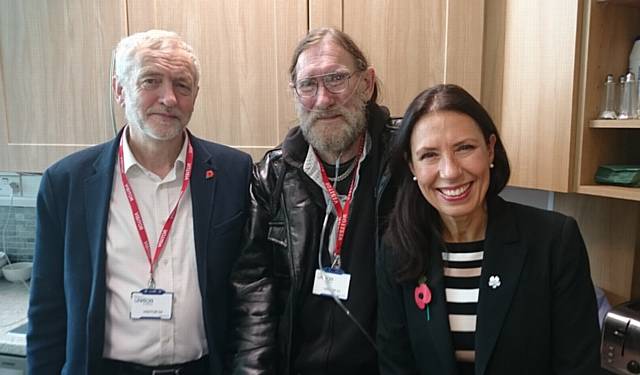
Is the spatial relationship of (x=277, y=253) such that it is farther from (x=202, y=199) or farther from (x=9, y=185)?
(x=9, y=185)

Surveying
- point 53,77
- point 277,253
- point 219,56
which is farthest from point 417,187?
point 53,77

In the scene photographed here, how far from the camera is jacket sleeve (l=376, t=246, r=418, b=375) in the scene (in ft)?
3.93

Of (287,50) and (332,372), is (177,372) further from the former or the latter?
(287,50)

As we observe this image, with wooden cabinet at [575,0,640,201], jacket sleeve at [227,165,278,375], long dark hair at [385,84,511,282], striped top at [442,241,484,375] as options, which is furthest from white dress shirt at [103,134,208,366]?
wooden cabinet at [575,0,640,201]

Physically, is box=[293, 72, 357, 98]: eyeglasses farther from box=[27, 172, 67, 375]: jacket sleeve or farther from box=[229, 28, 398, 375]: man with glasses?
box=[27, 172, 67, 375]: jacket sleeve

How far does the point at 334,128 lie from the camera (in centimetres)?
137

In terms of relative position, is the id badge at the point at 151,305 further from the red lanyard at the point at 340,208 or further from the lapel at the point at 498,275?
the lapel at the point at 498,275

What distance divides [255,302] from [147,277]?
0.30 metres

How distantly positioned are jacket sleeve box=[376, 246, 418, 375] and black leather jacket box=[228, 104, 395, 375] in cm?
17

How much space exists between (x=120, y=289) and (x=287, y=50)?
0.94m

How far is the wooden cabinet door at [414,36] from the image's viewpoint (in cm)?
161

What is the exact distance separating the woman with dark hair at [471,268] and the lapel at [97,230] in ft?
2.46

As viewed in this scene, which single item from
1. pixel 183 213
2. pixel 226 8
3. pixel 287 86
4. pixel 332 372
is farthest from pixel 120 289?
pixel 226 8

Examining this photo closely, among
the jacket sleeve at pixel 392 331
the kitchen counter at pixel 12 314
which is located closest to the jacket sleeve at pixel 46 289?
the kitchen counter at pixel 12 314
